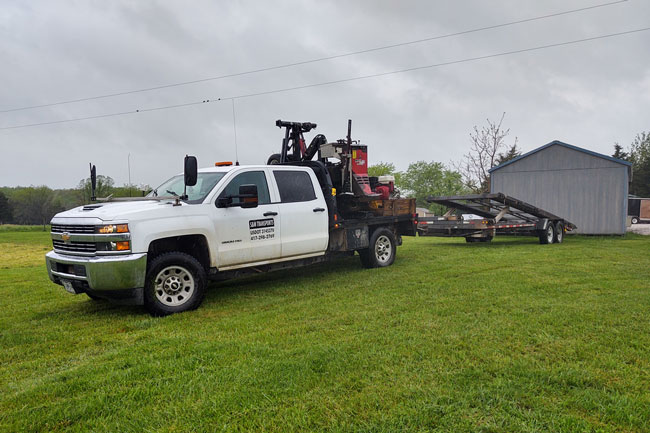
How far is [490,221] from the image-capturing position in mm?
13039

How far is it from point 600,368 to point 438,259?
6.71 meters

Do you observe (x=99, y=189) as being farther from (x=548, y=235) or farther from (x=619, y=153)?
(x=619, y=153)

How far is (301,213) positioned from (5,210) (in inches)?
3576

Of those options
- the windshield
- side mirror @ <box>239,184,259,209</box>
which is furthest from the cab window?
the windshield

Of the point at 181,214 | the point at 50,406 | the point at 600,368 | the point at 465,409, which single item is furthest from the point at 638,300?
the point at 50,406

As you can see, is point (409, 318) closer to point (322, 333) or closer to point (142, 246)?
point (322, 333)

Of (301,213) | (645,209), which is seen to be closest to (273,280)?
(301,213)

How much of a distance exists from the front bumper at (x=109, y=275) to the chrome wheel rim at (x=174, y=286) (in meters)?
0.28

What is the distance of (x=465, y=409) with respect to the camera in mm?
2826

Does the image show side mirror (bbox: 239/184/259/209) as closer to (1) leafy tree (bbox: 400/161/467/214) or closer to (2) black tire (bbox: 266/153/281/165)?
(2) black tire (bbox: 266/153/281/165)

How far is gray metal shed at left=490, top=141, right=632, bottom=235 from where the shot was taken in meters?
17.8

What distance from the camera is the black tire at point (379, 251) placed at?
8.84 meters

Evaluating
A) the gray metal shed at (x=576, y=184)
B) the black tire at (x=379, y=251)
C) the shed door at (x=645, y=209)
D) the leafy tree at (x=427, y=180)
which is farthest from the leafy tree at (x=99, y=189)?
the leafy tree at (x=427, y=180)

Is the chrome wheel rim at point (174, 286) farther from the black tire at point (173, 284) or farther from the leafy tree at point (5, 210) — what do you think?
the leafy tree at point (5, 210)
